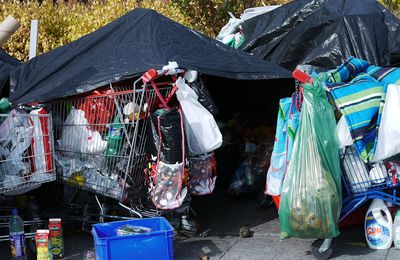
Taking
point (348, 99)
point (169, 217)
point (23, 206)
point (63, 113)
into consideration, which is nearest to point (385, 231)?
point (348, 99)

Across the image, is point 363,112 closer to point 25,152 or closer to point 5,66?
point 25,152

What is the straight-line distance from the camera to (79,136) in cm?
570

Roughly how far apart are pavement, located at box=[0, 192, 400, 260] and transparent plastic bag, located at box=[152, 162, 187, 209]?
513mm

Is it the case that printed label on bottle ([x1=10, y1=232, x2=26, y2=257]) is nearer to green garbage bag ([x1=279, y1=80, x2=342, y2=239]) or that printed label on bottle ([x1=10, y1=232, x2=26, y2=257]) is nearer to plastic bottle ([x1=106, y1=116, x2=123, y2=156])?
plastic bottle ([x1=106, y1=116, x2=123, y2=156])

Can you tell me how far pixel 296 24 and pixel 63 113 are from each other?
319 cm

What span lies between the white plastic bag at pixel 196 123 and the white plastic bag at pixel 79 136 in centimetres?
82

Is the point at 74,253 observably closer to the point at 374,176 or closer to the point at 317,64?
the point at 374,176

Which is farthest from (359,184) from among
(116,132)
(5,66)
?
(5,66)

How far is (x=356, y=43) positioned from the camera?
675 centimetres

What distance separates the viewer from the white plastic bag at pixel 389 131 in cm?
479

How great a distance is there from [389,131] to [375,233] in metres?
0.96

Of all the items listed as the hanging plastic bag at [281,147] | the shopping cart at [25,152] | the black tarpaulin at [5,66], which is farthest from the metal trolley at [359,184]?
the black tarpaulin at [5,66]

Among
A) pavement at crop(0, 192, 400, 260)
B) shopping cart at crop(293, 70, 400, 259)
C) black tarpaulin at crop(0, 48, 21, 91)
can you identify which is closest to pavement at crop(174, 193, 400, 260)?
pavement at crop(0, 192, 400, 260)

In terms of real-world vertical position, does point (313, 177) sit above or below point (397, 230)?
above
